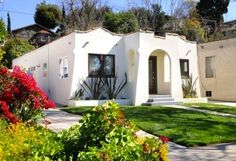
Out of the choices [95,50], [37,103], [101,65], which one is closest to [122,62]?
[101,65]

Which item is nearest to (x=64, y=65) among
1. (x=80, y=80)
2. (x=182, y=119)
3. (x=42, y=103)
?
(x=80, y=80)

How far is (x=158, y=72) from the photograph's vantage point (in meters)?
23.2

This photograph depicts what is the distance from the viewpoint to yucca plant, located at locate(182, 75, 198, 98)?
75.8 feet

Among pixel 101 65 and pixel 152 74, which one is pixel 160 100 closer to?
pixel 152 74

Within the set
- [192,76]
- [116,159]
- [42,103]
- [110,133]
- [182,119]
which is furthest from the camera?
[192,76]

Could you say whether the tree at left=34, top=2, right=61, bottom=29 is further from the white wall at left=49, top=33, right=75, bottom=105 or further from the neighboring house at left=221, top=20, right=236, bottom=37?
the white wall at left=49, top=33, right=75, bottom=105

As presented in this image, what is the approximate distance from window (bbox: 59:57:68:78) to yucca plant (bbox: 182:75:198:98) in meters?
6.90

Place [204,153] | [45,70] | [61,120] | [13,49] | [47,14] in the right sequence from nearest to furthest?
[204,153], [61,120], [45,70], [13,49], [47,14]

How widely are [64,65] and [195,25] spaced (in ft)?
69.0

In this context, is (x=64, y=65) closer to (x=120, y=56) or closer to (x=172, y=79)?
(x=120, y=56)

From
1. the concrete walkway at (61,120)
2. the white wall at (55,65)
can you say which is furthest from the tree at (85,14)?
the concrete walkway at (61,120)

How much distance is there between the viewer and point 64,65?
21438mm

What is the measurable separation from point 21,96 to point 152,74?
1501 centimetres

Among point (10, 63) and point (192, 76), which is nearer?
point (192, 76)
